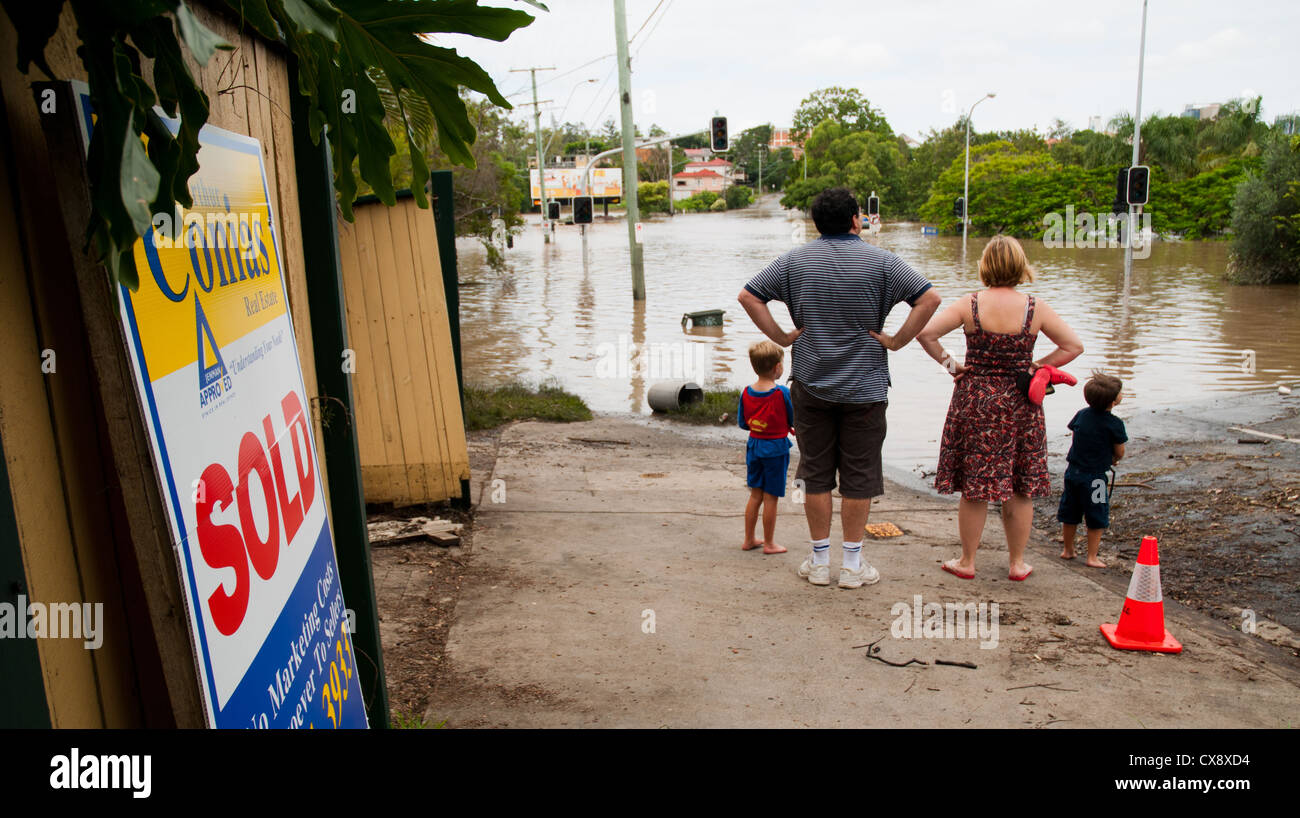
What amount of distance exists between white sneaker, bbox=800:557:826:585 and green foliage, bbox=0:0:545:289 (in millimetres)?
3649

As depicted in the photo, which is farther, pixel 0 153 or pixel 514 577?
pixel 514 577

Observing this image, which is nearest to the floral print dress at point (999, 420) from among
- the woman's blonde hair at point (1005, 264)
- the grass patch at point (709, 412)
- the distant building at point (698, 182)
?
the woman's blonde hair at point (1005, 264)

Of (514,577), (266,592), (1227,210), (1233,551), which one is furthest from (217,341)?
(1227,210)

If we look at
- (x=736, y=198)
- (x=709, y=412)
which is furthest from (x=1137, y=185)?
(x=736, y=198)

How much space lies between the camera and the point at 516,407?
11.1 metres

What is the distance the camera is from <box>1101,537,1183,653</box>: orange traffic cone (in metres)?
4.35

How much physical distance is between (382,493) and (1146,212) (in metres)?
58.1

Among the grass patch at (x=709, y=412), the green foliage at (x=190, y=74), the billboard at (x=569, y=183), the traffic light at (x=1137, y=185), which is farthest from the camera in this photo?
the billboard at (x=569, y=183)

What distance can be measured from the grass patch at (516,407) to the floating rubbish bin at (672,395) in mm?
940

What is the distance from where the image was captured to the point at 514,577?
5.23 meters

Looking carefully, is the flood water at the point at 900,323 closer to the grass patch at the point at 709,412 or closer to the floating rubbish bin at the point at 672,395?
the floating rubbish bin at the point at 672,395

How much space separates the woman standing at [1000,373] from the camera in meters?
5.22
